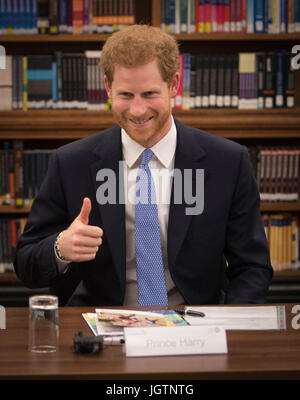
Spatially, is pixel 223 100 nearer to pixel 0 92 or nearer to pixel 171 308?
pixel 0 92

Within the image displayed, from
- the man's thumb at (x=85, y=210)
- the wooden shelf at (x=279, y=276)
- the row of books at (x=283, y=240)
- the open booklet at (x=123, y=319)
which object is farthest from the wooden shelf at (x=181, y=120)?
the open booklet at (x=123, y=319)

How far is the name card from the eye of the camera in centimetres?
134

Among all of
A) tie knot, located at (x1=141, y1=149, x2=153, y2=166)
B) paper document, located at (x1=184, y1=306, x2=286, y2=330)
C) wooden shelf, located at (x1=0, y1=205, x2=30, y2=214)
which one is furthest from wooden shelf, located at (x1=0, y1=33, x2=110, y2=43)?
paper document, located at (x1=184, y1=306, x2=286, y2=330)

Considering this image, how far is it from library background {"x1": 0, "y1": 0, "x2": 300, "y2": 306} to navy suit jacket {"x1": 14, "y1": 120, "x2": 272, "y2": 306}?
126cm

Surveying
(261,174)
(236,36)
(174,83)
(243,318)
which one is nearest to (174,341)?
(243,318)

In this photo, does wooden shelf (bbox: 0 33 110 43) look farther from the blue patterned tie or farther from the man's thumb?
the man's thumb

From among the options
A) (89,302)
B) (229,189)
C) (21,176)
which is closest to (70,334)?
(89,302)

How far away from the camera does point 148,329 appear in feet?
4.46

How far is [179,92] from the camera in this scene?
334cm

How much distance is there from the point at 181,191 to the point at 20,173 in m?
1.66

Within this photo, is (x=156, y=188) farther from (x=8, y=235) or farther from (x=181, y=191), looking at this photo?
(x=8, y=235)

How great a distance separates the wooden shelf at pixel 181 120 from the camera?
3299 mm

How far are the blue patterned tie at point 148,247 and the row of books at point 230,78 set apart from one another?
1479mm

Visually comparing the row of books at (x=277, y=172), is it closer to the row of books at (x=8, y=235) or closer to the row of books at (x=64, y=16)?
the row of books at (x=64, y=16)
